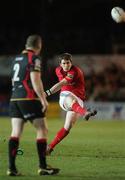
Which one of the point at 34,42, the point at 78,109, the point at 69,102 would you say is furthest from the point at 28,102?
the point at 69,102

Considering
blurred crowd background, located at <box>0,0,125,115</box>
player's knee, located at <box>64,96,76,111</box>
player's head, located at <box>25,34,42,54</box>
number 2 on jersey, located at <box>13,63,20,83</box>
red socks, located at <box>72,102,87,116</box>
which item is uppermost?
blurred crowd background, located at <box>0,0,125,115</box>

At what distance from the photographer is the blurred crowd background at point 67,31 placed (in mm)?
38406

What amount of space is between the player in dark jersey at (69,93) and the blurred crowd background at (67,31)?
2302 cm

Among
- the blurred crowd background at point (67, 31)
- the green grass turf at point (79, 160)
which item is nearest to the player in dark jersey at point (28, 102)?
the green grass turf at point (79, 160)

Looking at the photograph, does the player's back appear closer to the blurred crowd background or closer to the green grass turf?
the green grass turf

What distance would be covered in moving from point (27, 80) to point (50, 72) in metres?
28.1

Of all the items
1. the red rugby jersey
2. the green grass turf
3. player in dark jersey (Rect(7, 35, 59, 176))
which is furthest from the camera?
the red rugby jersey

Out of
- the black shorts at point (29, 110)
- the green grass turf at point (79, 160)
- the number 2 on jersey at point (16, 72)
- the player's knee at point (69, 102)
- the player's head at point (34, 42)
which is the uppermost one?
the player's head at point (34, 42)

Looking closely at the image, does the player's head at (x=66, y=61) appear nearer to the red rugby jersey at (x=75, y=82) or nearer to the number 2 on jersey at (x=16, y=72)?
the red rugby jersey at (x=75, y=82)

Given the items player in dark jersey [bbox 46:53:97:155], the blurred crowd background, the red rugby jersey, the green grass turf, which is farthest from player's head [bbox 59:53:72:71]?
the blurred crowd background

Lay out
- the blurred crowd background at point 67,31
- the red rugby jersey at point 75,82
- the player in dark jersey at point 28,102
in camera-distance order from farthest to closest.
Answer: the blurred crowd background at point 67,31 → the red rugby jersey at point 75,82 → the player in dark jersey at point 28,102

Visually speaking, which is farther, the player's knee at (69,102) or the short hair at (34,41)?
the player's knee at (69,102)

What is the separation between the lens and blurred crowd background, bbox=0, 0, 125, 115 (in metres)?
38.4

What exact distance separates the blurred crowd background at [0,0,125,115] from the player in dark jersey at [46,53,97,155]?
23018 mm
